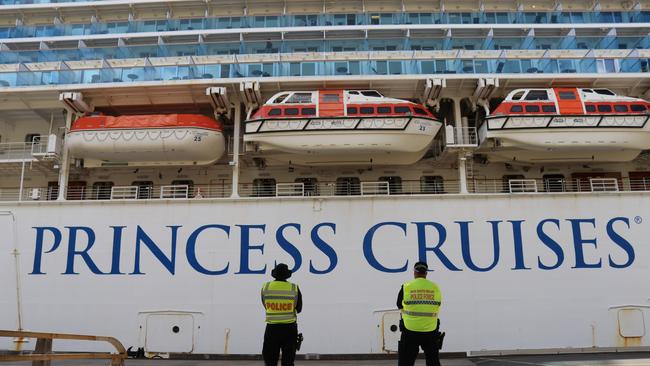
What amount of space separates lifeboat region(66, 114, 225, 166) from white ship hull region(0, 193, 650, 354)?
149 centimetres

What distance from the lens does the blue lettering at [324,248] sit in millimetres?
11625

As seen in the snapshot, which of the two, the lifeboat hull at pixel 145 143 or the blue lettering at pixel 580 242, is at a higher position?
the lifeboat hull at pixel 145 143

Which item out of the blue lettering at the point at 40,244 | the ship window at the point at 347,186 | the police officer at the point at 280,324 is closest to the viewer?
the police officer at the point at 280,324

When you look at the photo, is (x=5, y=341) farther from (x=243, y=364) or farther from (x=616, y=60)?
(x=616, y=60)

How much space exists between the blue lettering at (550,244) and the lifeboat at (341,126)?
3.54 metres

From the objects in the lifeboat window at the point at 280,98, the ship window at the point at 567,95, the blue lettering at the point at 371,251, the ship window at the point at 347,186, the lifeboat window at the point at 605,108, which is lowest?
the blue lettering at the point at 371,251

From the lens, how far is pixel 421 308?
4797mm

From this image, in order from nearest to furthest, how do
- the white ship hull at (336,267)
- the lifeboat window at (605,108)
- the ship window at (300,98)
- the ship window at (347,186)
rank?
the white ship hull at (336,267)
the lifeboat window at (605,108)
the ship window at (300,98)
the ship window at (347,186)

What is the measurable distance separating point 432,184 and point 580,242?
427cm

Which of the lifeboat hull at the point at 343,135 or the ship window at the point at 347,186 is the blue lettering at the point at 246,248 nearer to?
the lifeboat hull at the point at 343,135

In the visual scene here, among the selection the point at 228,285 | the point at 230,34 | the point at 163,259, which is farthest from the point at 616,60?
the point at 163,259

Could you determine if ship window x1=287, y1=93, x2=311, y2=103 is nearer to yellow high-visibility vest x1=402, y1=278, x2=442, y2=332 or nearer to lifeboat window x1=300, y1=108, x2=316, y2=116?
lifeboat window x1=300, y1=108, x2=316, y2=116

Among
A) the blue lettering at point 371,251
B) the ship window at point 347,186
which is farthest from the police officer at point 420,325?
the ship window at point 347,186

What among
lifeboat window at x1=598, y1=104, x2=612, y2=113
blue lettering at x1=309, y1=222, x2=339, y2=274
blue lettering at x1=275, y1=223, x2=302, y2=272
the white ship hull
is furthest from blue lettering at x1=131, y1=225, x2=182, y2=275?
lifeboat window at x1=598, y1=104, x2=612, y2=113
